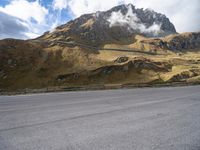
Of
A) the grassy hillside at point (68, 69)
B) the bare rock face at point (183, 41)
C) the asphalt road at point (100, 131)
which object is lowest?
the asphalt road at point (100, 131)

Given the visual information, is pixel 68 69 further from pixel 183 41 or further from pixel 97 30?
pixel 183 41

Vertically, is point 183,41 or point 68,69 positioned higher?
point 183,41

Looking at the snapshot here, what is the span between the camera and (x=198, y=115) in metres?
10.9

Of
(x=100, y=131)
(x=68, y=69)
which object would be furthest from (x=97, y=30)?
(x=100, y=131)

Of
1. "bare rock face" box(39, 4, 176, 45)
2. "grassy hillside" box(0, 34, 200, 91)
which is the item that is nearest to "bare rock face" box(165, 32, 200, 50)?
"bare rock face" box(39, 4, 176, 45)

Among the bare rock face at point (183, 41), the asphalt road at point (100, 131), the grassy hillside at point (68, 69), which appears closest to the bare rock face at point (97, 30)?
the bare rock face at point (183, 41)

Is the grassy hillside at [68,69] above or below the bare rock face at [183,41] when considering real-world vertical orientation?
below

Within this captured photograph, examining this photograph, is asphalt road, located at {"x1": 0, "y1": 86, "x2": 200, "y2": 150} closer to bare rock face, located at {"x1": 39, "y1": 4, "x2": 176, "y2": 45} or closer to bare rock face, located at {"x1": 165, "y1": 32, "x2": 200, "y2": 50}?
bare rock face, located at {"x1": 39, "y1": 4, "x2": 176, "y2": 45}

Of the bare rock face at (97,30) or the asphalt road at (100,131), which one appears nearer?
the asphalt road at (100,131)

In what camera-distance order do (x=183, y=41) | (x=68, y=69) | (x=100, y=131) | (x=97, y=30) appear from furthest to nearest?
(x=183, y=41)
(x=97, y=30)
(x=68, y=69)
(x=100, y=131)

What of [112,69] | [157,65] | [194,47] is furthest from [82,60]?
[194,47]

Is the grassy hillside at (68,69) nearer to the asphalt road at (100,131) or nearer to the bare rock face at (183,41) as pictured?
the asphalt road at (100,131)

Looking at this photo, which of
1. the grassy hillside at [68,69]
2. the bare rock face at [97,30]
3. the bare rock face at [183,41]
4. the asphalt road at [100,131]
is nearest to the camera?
the asphalt road at [100,131]

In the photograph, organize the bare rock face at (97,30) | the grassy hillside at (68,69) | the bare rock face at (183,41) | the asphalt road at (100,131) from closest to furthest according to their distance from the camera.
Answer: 1. the asphalt road at (100,131)
2. the grassy hillside at (68,69)
3. the bare rock face at (97,30)
4. the bare rock face at (183,41)
